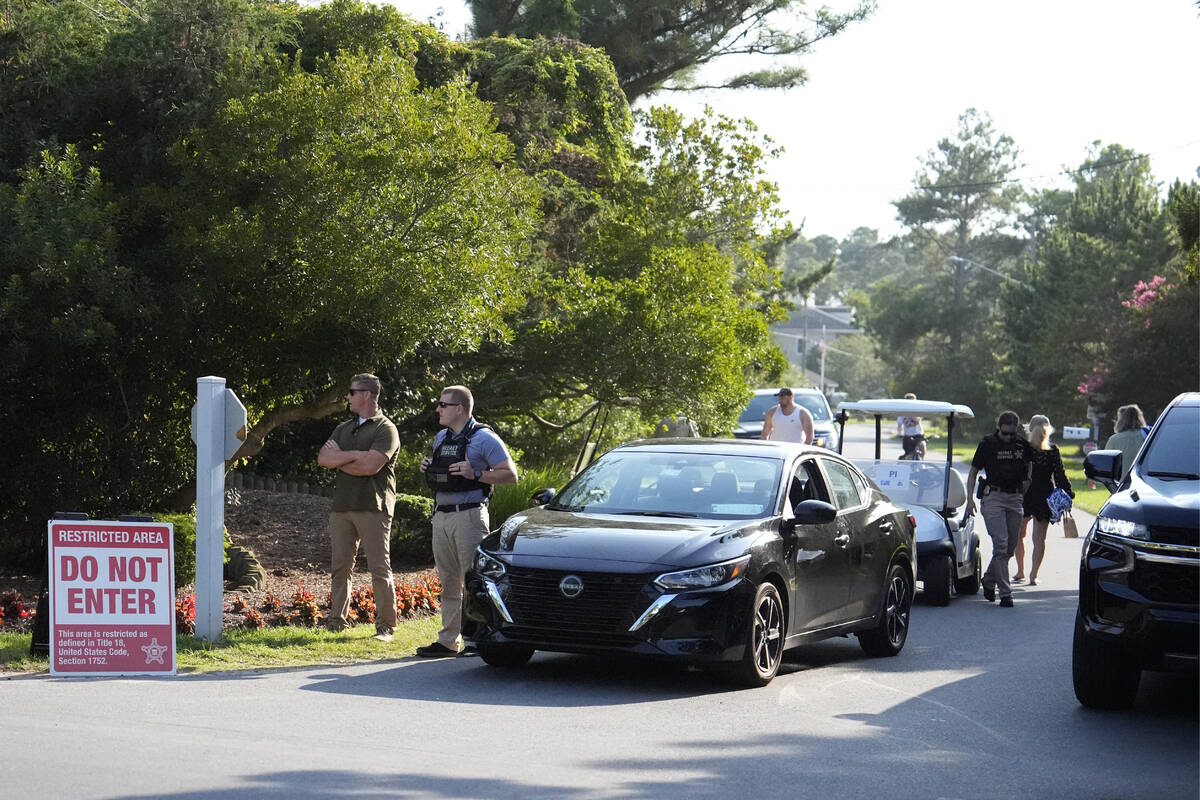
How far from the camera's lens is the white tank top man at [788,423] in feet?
59.5

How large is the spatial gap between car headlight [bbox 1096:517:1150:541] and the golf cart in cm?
579

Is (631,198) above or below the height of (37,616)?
above

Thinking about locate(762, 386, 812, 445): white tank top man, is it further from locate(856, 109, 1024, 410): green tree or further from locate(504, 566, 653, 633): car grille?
locate(856, 109, 1024, 410): green tree

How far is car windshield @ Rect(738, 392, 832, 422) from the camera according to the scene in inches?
1225

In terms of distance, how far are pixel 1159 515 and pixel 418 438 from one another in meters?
13.8

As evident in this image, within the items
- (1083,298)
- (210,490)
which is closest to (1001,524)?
(210,490)

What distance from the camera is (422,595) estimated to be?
13125mm

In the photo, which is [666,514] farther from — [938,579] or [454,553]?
[938,579]

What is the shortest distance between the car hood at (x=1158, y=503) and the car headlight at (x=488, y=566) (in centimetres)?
353

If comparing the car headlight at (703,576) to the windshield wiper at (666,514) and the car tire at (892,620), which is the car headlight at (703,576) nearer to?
the windshield wiper at (666,514)

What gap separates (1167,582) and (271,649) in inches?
231

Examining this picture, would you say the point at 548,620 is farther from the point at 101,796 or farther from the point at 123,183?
the point at 123,183

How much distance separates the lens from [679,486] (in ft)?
33.8

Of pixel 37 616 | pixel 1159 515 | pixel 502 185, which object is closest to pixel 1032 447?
pixel 502 185
